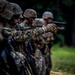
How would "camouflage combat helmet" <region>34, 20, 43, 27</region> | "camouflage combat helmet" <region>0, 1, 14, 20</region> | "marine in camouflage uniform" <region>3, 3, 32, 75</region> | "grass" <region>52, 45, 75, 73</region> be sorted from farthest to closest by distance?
"grass" <region>52, 45, 75, 73</region>
"camouflage combat helmet" <region>34, 20, 43, 27</region>
"marine in camouflage uniform" <region>3, 3, 32, 75</region>
"camouflage combat helmet" <region>0, 1, 14, 20</region>

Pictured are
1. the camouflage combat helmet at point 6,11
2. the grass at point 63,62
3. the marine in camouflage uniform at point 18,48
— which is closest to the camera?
the camouflage combat helmet at point 6,11

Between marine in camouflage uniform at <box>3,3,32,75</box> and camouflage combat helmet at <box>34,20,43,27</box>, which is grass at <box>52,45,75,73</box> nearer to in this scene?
camouflage combat helmet at <box>34,20,43,27</box>

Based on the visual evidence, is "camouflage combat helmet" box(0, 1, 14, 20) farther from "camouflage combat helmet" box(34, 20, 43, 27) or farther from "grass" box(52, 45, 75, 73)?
"grass" box(52, 45, 75, 73)

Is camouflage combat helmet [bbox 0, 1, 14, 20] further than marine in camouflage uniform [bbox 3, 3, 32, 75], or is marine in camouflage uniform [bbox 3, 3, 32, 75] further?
marine in camouflage uniform [bbox 3, 3, 32, 75]

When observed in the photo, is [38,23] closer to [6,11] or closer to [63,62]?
[6,11]

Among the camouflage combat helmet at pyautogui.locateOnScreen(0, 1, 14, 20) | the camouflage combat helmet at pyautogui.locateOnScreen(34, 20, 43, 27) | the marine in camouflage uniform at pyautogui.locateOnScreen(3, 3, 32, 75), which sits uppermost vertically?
the camouflage combat helmet at pyautogui.locateOnScreen(0, 1, 14, 20)

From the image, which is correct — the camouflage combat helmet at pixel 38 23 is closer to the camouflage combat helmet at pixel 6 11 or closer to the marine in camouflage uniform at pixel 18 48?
the marine in camouflage uniform at pixel 18 48

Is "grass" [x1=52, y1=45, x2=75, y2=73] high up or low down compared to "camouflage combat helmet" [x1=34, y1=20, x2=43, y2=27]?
down

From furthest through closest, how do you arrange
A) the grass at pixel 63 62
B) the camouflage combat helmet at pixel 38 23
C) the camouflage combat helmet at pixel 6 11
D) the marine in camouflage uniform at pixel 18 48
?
the grass at pixel 63 62 < the camouflage combat helmet at pixel 38 23 < the marine in camouflage uniform at pixel 18 48 < the camouflage combat helmet at pixel 6 11

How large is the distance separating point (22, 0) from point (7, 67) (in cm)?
1906

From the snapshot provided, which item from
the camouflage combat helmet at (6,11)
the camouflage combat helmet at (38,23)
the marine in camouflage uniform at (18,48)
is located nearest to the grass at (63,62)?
the camouflage combat helmet at (38,23)

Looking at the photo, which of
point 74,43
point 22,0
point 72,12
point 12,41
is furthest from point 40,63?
point 74,43

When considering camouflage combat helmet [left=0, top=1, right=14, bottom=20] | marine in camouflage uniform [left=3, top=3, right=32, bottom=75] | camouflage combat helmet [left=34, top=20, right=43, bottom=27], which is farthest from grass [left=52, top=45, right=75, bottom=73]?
camouflage combat helmet [left=0, top=1, right=14, bottom=20]

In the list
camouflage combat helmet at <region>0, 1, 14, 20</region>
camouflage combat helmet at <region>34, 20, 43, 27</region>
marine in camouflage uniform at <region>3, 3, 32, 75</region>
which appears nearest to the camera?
camouflage combat helmet at <region>0, 1, 14, 20</region>
